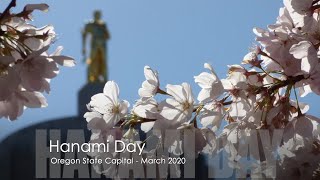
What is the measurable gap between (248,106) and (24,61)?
23 centimetres

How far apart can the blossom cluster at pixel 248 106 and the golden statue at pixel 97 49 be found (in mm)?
5799

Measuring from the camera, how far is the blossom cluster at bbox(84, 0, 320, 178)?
582 mm

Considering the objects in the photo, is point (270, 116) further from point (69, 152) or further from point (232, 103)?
point (69, 152)

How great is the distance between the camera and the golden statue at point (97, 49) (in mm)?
6414

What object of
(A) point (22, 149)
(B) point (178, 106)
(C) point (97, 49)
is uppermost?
(C) point (97, 49)

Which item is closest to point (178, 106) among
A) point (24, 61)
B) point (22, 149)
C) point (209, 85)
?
point (209, 85)

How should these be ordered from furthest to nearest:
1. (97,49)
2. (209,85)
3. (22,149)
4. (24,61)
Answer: (97,49) < (22,149) < (209,85) < (24,61)

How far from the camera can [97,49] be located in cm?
643

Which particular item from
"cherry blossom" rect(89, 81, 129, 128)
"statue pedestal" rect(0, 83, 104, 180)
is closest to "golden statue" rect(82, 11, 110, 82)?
"statue pedestal" rect(0, 83, 104, 180)

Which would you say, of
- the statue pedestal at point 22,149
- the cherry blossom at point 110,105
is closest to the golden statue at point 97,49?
the statue pedestal at point 22,149

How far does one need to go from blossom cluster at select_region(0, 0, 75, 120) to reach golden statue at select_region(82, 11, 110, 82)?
19.3 feet

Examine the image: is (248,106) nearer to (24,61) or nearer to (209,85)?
(209,85)

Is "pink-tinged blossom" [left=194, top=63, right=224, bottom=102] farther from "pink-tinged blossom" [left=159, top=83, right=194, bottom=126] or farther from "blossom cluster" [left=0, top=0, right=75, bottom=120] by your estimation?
"blossom cluster" [left=0, top=0, right=75, bottom=120]

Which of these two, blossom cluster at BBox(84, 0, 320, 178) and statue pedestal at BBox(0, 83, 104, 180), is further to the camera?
statue pedestal at BBox(0, 83, 104, 180)
